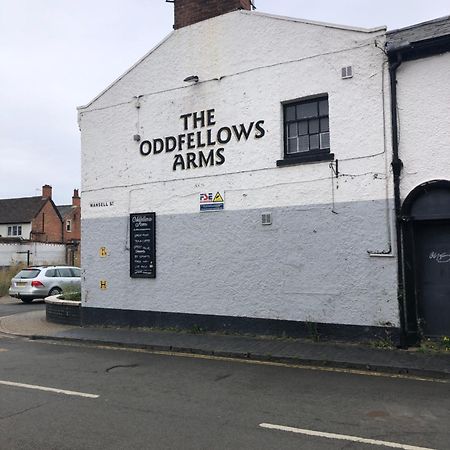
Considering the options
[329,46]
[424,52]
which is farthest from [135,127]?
[424,52]

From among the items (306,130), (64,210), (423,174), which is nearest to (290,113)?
(306,130)

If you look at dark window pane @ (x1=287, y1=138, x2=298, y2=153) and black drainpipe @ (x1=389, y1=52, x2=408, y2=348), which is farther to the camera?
dark window pane @ (x1=287, y1=138, x2=298, y2=153)

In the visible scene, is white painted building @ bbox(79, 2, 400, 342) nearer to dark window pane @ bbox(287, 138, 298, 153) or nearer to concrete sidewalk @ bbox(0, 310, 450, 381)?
dark window pane @ bbox(287, 138, 298, 153)

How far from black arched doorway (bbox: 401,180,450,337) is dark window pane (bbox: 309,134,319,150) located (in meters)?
2.29

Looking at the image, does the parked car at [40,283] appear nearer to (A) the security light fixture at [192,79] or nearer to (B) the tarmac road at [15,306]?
(B) the tarmac road at [15,306]

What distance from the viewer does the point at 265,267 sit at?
10.9 meters

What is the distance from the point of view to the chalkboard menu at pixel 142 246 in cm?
1247

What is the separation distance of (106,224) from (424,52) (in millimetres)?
8689

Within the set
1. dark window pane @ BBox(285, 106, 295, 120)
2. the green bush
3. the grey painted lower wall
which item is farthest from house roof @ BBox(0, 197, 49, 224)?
dark window pane @ BBox(285, 106, 295, 120)

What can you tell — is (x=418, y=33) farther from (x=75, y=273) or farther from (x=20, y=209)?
(x=20, y=209)

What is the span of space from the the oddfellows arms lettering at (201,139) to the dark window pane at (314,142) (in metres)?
1.07

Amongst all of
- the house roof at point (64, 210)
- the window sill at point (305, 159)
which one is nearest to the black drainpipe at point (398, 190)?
the window sill at point (305, 159)

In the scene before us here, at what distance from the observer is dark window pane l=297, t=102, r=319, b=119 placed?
35.5ft

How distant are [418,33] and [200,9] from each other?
5.45m
